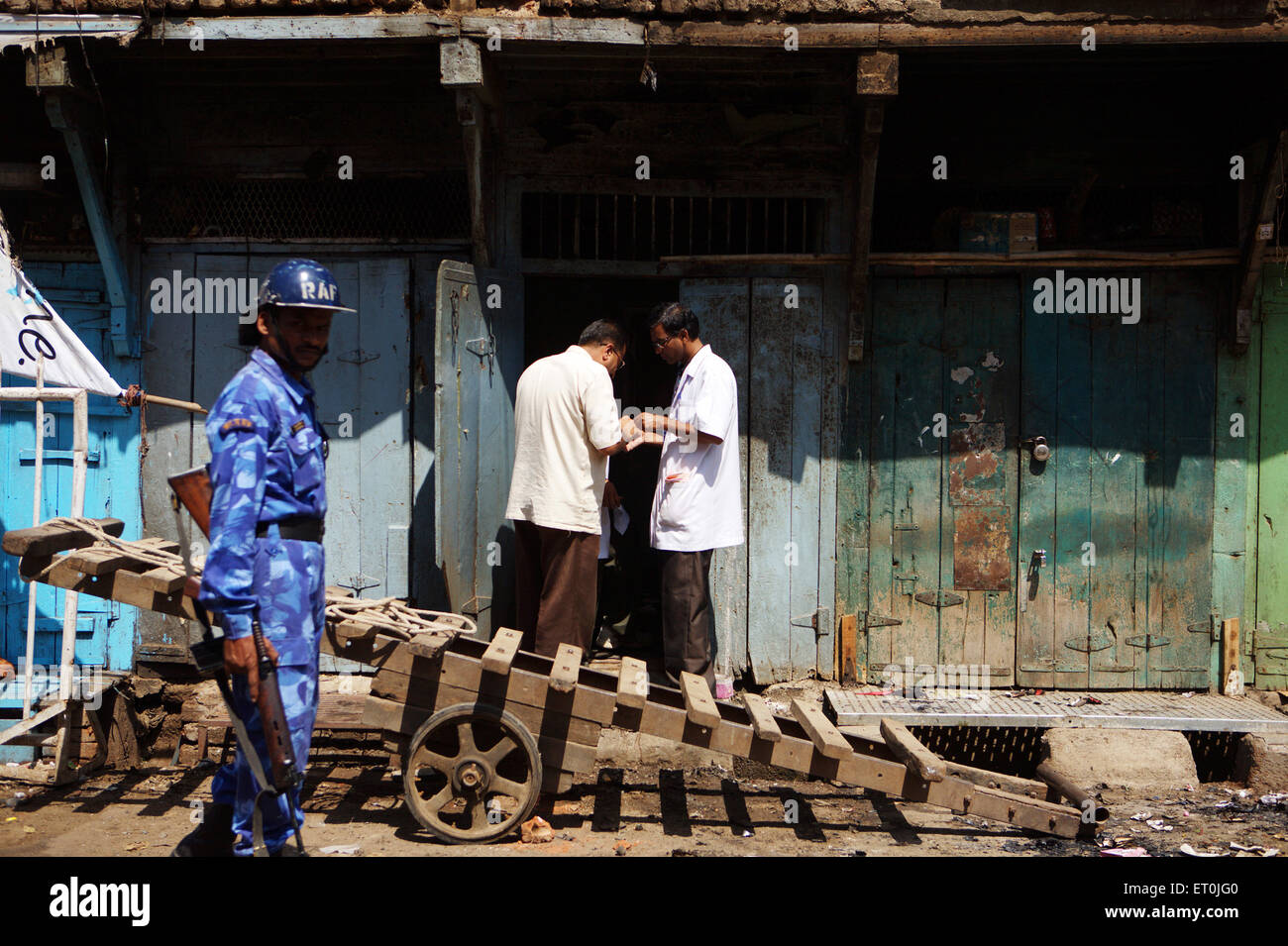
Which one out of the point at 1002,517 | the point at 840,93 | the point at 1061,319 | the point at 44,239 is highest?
the point at 840,93

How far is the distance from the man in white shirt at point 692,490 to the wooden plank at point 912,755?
1.20 meters

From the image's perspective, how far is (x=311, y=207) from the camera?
6.32 meters

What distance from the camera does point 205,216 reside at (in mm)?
6301

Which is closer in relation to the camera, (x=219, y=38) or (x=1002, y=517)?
(x=219, y=38)

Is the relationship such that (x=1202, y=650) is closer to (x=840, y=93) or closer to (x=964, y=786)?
(x=964, y=786)

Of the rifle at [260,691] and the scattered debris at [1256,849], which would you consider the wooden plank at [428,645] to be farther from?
the scattered debris at [1256,849]

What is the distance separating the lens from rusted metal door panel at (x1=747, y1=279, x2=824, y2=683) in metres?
6.14

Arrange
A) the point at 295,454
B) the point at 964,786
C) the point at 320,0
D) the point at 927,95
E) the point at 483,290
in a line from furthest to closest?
the point at 927,95 < the point at 483,290 < the point at 320,0 < the point at 964,786 < the point at 295,454

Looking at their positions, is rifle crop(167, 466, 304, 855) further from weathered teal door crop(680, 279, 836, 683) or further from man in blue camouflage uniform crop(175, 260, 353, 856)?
weathered teal door crop(680, 279, 836, 683)

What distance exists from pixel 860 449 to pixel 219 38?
427 cm

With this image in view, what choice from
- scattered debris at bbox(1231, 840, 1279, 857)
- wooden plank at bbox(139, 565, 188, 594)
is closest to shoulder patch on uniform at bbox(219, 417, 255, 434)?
wooden plank at bbox(139, 565, 188, 594)

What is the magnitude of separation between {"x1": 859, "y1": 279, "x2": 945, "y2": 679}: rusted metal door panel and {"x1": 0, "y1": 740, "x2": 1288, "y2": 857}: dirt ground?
1.38 meters

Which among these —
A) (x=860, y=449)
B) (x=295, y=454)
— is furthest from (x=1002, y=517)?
(x=295, y=454)

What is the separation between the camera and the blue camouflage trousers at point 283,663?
3387mm
